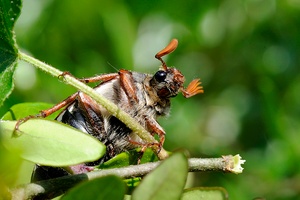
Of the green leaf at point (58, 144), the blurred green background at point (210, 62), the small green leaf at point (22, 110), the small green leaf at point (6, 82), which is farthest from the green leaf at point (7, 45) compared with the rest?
the blurred green background at point (210, 62)

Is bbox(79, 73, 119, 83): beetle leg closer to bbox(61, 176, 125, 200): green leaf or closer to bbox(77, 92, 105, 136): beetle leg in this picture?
bbox(77, 92, 105, 136): beetle leg

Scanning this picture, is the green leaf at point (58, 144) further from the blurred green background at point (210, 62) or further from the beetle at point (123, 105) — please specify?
the blurred green background at point (210, 62)

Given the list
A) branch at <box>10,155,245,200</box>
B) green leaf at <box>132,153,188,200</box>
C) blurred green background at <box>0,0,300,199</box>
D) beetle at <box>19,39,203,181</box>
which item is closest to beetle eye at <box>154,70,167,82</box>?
beetle at <box>19,39,203,181</box>

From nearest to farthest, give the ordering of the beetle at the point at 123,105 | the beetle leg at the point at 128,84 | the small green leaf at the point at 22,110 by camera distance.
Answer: the small green leaf at the point at 22,110
the beetle at the point at 123,105
the beetle leg at the point at 128,84

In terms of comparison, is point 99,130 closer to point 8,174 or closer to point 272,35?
point 8,174

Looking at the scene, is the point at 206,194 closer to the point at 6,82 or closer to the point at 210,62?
the point at 6,82

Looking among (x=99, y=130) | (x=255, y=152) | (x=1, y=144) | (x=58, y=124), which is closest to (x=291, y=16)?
(x=255, y=152)
